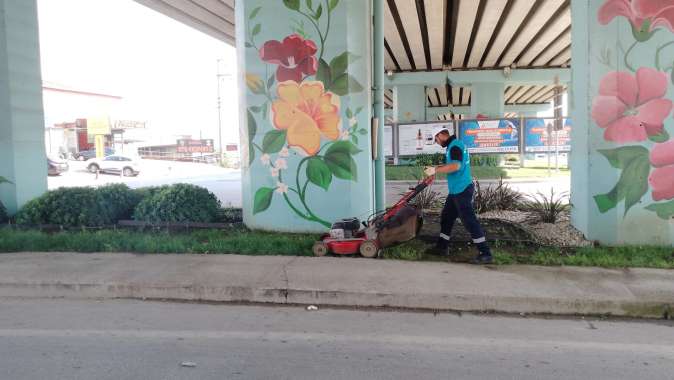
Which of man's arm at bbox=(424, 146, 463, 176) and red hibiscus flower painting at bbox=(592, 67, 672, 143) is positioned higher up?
red hibiscus flower painting at bbox=(592, 67, 672, 143)

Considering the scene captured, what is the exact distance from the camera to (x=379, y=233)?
6719 millimetres

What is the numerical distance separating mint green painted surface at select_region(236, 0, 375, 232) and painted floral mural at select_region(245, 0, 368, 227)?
0.05 feet

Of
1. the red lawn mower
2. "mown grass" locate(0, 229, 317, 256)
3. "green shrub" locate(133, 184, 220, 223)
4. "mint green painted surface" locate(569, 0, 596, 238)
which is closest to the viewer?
the red lawn mower

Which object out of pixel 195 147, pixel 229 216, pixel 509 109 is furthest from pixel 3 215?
pixel 195 147

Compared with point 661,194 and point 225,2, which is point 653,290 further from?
point 225,2

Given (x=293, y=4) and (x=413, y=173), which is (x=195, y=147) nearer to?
(x=413, y=173)

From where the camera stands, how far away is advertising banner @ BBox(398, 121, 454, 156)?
22.0 metres

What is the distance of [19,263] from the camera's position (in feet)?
21.9

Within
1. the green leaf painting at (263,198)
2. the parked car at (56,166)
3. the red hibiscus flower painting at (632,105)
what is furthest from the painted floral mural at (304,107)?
the parked car at (56,166)

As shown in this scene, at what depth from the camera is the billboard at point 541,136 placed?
21.7 metres

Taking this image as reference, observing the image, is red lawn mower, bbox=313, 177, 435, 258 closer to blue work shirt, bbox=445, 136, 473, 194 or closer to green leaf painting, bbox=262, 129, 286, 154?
blue work shirt, bbox=445, 136, 473, 194

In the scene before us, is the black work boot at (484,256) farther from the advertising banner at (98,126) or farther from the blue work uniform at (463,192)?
the advertising banner at (98,126)

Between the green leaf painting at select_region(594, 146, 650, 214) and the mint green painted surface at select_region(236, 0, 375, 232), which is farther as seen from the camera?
the mint green painted surface at select_region(236, 0, 375, 232)

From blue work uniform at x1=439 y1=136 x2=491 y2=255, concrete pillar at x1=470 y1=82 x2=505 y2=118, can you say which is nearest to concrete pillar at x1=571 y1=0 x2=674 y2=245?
blue work uniform at x1=439 y1=136 x2=491 y2=255
